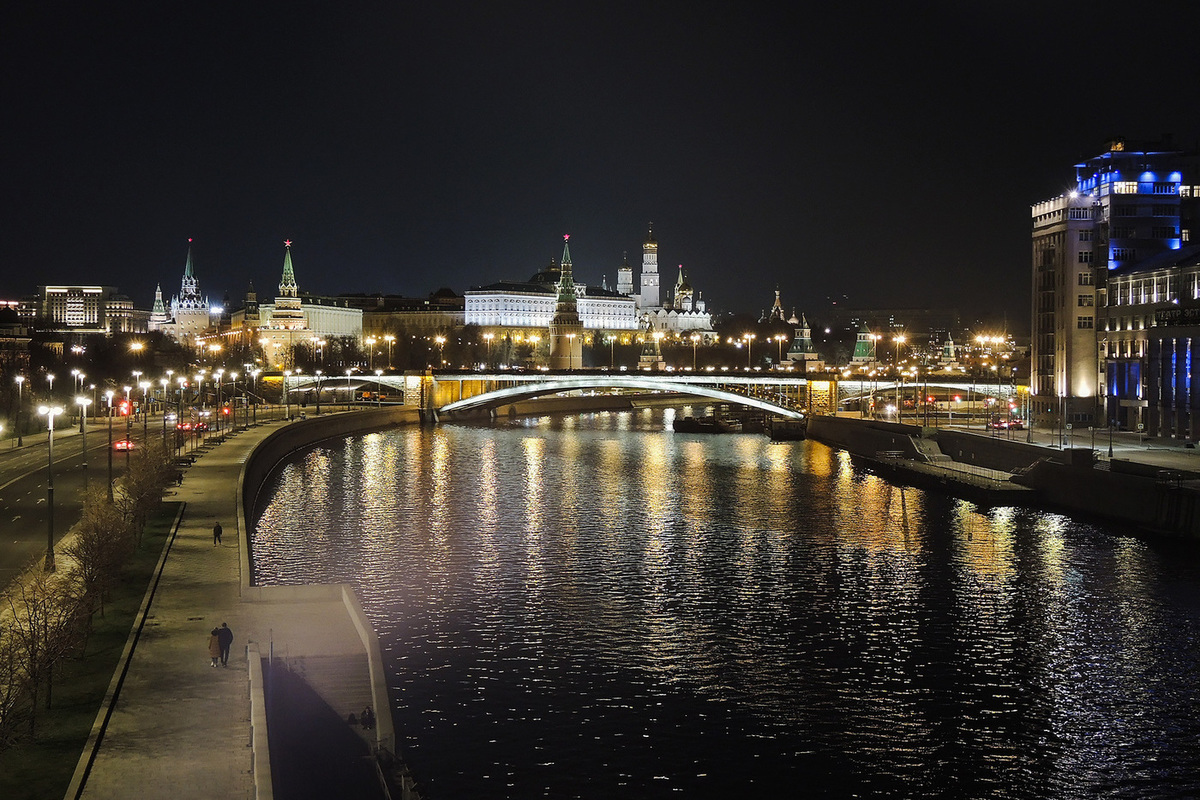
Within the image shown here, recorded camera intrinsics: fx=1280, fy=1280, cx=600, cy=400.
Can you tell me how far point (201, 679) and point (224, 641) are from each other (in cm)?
92

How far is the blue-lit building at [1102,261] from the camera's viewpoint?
48.5 m

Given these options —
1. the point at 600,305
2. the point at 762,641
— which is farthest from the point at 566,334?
the point at 762,641

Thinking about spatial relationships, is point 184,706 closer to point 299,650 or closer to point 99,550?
point 299,650

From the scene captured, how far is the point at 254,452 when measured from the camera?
137 feet

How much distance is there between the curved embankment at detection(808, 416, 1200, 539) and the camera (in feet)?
95.1

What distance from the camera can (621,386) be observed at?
6788 centimetres

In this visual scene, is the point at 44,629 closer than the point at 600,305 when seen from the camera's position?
Yes

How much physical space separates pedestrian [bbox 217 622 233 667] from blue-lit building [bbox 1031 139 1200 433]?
39.1 meters

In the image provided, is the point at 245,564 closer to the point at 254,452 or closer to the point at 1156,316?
the point at 254,452

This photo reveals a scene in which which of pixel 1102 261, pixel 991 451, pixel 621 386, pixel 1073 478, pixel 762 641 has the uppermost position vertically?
pixel 1102 261

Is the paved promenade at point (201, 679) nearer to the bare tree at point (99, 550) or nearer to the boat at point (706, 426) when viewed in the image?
the bare tree at point (99, 550)

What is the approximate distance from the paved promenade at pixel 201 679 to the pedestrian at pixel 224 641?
0.55 feet

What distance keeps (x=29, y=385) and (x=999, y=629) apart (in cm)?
5452

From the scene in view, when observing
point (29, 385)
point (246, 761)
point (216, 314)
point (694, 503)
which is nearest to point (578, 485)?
point (694, 503)
